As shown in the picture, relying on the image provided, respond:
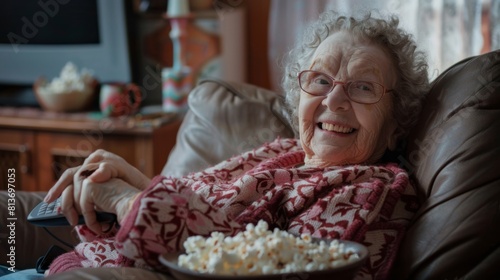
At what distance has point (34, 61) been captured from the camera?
146 inches

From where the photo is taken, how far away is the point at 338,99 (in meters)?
1.62

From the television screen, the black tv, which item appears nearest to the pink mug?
the black tv

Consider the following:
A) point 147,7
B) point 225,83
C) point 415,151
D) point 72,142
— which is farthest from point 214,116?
point 147,7

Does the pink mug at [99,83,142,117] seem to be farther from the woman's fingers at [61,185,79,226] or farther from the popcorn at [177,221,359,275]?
the popcorn at [177,221,359,275]

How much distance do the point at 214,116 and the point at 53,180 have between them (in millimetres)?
1503

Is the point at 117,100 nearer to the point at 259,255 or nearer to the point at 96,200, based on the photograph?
the point at 96,200

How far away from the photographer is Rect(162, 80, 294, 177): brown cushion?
2096mm

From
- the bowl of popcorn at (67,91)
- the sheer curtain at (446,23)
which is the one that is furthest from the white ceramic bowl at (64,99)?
the sheer curtain at (446,23)

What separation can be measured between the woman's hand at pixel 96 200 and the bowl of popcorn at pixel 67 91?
2068 millimetres

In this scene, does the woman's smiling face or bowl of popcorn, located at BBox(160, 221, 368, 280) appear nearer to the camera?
bowl of popcorn, located at BBox(160, 221, 368, 280)

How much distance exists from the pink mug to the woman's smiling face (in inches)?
69.4

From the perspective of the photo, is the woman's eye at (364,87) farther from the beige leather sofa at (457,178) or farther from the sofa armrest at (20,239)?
the sofa armrest at (20,239)

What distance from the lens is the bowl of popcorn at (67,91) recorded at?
11.2 feet

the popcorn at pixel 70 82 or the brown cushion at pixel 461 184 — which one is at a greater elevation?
the brown cushion at pixel 461 184
